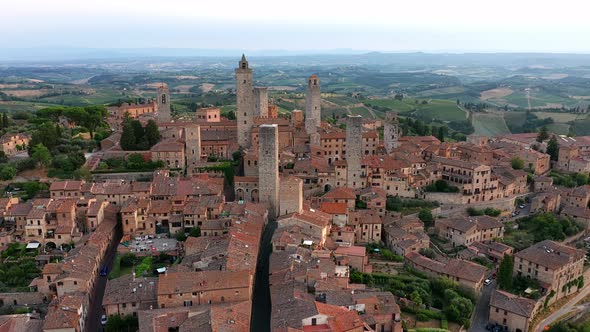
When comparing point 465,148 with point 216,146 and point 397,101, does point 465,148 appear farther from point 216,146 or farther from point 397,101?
point 397,101

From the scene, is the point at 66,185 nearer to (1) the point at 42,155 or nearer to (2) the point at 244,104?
(1) the point at 42,155

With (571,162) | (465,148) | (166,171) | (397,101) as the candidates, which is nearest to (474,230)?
(465,148)

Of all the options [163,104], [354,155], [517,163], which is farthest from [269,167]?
[517,163]

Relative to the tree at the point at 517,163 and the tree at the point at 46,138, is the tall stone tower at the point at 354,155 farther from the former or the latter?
the tree at the point at 46,138

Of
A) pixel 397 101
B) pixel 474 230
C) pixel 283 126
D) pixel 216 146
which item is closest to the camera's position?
pixel 474 230

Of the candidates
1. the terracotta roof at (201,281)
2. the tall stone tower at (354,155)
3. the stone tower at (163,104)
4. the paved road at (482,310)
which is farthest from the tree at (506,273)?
the stone tower at (163,104)
